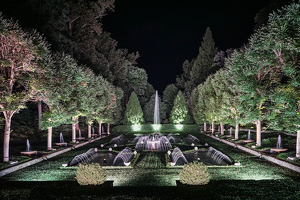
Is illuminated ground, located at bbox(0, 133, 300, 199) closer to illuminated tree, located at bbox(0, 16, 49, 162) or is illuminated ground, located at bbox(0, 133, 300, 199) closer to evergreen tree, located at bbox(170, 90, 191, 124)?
illuminated tree, located at bbox(0, 16, 49, 162)

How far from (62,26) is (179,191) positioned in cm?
2326

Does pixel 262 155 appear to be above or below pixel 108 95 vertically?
below

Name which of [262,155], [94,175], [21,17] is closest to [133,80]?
[21,17]

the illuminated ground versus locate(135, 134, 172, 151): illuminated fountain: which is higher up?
the illuminated ground

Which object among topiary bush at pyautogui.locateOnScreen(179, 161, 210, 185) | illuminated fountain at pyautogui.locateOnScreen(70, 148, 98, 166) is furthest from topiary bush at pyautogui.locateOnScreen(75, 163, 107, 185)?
illuminated fountain at pyautogui.locateOnScreen(70, 148, 98, 166)

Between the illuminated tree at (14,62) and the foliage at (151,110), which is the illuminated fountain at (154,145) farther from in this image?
the foliage at (151,110)

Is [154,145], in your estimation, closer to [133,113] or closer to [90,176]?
[90,176]

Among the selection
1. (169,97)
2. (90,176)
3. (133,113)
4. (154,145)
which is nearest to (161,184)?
(90,176)

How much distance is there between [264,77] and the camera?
53.7 feet

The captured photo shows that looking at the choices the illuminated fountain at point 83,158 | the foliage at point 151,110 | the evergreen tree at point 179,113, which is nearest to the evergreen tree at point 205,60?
the evergreen tree at point 179,113

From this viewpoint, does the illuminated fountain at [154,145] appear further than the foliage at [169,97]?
No

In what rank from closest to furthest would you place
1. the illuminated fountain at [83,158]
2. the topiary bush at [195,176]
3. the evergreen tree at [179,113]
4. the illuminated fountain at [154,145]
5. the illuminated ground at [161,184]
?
1. the illuminated ground at [161,184]
2. the topiary bush at [195,176]
3. the illuminated fountain at [83,158]
4. the illuminated fountain at [154,145]
5. the evergreen tree at [179,113]

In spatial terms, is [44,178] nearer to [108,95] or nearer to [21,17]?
[21,17]

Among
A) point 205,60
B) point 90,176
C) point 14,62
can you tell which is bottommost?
point 90,176
